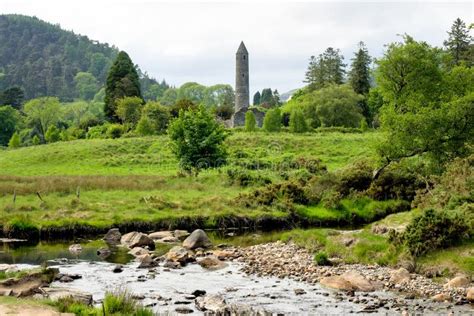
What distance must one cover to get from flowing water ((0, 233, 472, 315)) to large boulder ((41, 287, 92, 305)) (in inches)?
36.1

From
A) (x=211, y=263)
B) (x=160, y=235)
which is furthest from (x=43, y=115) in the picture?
(x=211, y=263)

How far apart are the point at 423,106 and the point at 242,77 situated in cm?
8468

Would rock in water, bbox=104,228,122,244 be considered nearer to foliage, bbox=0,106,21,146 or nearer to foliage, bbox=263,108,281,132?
foliage, bbox=263,108,281,132

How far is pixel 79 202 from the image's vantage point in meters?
36.4

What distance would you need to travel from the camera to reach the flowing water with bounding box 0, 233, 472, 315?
712 inches

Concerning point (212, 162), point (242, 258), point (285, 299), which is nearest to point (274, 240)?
point (242, 258)

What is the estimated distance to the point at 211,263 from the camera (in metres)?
25.3

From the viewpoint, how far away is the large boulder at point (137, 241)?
2918cm

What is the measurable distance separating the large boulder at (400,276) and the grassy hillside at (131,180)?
614 inches

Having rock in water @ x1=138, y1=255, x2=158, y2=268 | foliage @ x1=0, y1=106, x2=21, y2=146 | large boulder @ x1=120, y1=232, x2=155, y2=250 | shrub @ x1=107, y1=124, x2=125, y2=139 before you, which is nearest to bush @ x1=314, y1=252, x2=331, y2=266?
rock in water @ x1=138, y1=255, x2=158, y2=268

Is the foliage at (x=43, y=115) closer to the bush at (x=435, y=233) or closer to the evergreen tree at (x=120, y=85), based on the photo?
the evergreen tree at (x=120, y=85)

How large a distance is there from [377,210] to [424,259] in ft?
54.1

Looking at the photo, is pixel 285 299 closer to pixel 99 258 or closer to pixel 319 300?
pixel 319 300

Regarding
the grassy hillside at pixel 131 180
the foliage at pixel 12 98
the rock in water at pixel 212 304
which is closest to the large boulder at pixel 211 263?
the rock in water at pixel 212 304
